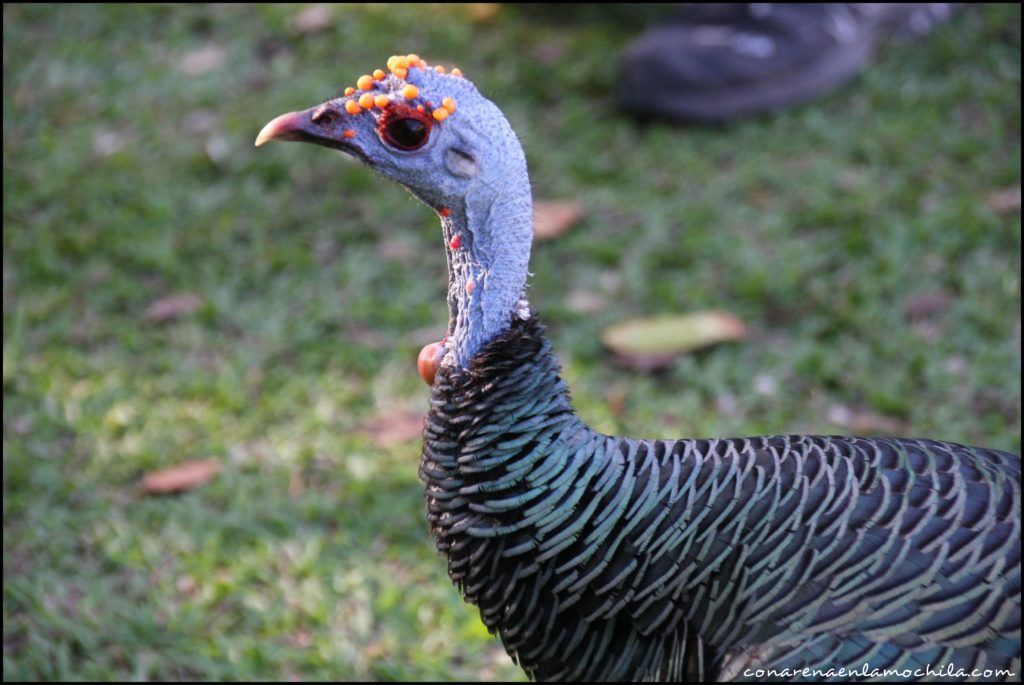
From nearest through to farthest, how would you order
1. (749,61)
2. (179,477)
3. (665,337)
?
1. (179,477)
2. (665,337)
3. (749,61)

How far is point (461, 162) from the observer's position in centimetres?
224

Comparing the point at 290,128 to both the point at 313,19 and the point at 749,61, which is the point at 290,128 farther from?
the point at 313,19

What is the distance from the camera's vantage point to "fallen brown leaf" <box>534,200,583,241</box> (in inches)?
189

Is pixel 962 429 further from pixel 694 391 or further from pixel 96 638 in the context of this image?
pixel 96 638

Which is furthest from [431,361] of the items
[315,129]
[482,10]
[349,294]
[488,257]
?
[482,10]

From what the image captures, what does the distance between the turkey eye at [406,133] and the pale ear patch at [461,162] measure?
0.20ft

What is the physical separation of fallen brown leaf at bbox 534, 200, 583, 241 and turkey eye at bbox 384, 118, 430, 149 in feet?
8.20

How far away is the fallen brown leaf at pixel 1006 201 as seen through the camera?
4590mm

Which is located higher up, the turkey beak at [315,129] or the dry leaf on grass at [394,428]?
the turkey beak at [315,129]

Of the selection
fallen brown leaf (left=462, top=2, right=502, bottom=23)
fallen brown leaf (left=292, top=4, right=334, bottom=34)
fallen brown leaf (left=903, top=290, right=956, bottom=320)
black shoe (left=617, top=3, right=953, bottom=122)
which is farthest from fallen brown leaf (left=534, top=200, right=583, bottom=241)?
fallen brown leaf (left=292, top=4, right=334, bottom=34)

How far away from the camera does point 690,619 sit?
7.34ft

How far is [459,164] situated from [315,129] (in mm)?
336

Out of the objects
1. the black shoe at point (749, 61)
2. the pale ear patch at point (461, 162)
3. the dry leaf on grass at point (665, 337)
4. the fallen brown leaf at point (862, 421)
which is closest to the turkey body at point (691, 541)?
the pale ear patch at point (461, 162)

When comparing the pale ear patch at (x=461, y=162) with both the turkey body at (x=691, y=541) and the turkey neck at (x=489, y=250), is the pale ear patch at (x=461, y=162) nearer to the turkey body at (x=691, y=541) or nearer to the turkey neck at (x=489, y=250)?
the turkey neck at (x=489, y=250)
